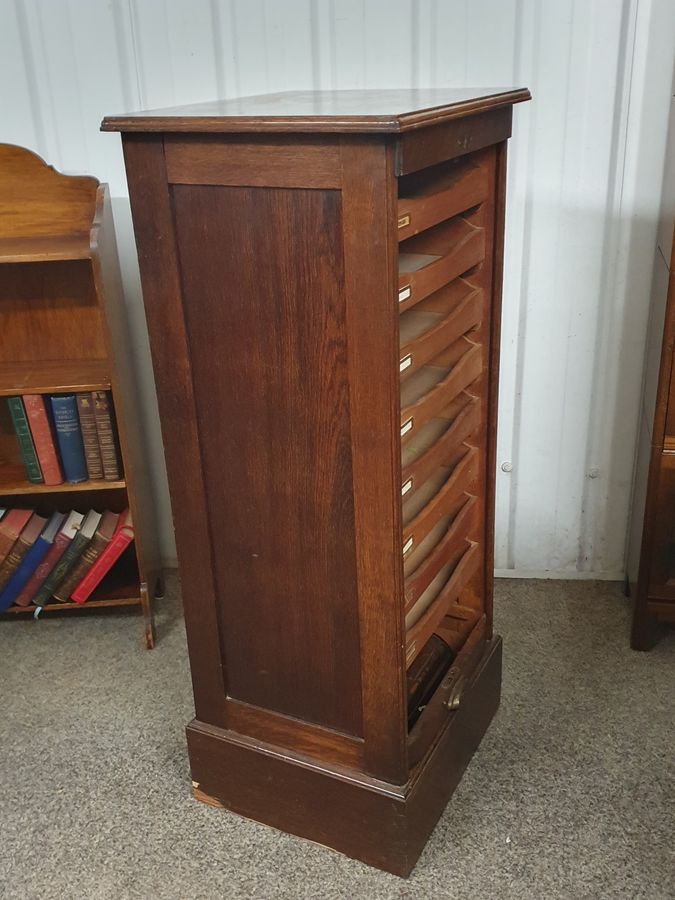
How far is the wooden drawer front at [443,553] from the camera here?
1676mm

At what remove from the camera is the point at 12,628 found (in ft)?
8.40

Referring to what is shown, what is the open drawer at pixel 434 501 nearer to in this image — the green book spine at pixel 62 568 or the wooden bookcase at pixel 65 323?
the wooden bookcase at pixel 65 323

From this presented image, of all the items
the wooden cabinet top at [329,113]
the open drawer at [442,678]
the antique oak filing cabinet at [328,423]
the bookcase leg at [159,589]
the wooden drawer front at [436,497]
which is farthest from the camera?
the bookcase leg at [159,589]

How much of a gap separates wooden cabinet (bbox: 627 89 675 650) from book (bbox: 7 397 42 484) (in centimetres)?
149

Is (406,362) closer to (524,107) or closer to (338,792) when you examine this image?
(338,792)

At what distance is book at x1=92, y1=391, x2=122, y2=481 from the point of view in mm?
2309

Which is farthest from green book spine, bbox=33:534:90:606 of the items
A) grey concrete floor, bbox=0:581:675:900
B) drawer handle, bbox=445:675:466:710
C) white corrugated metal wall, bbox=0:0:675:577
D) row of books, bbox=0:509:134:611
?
drawer handle, bbox=445:675:466:710

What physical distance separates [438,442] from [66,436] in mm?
1057

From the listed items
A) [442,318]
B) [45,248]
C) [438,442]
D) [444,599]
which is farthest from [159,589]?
[442,318]

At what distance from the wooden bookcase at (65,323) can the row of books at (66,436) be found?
0.10 ft

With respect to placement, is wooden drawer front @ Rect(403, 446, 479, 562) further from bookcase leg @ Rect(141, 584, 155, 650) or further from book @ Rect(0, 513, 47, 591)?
book @ Rect(0, 513, 47, 591)

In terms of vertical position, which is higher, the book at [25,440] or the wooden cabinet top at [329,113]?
the wooden cabinet top at [329,113]

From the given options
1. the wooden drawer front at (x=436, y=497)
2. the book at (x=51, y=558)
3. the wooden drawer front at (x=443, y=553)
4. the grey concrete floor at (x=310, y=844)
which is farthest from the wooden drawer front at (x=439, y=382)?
the book at (x=51, y=558)

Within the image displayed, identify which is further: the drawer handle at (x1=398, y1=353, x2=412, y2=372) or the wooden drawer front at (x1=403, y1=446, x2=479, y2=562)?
the wooden drawer front at (x1=403, y1=446, x2=479, y2=562)
